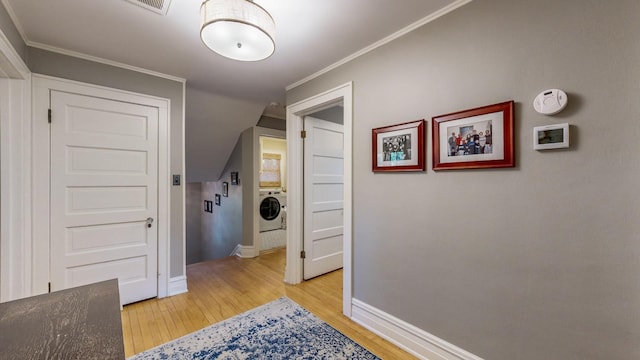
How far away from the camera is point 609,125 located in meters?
1.11

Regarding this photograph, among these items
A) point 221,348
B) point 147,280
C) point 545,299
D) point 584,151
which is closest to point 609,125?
point 584,151

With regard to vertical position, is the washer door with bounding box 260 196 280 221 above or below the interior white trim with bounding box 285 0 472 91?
below

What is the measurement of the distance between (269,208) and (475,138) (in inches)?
142

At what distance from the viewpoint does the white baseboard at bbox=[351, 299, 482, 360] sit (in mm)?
1612

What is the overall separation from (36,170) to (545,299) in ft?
11.8

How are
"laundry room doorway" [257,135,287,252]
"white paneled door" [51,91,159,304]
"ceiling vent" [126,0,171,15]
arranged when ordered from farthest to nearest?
"laundry room doorway" [257,135,287,252] < "white paneled door" [51,91,159,304] < "ceiling vent" [126,0,171,15]

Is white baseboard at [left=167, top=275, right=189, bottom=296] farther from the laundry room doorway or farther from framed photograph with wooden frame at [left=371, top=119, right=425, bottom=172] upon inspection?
framed photograph with wooden frame at [left=371, top=119, right=425, bottom=172]

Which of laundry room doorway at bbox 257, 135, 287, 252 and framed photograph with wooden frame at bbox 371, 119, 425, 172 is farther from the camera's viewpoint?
laundry room doorway at bbox 257, 135, 287, 252

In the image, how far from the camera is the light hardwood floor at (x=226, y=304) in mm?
1947

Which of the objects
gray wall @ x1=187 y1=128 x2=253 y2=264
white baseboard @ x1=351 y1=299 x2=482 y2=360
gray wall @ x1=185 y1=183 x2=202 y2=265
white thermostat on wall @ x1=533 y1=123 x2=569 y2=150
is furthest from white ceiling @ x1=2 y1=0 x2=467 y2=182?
gray wall @ x1=185 y1=183 x2=202 y2=265

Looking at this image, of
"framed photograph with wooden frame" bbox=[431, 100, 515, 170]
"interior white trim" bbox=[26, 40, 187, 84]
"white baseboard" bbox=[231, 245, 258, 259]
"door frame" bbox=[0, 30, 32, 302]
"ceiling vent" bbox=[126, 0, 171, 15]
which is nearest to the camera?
"framed photograph with wooden frame" bbox=[431, 100, 515, 170]

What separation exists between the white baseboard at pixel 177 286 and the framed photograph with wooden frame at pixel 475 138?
9.03 ft

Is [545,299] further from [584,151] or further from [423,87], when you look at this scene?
[423,87]

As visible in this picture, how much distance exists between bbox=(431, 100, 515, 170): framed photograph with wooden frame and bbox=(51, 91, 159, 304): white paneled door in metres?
2.64
